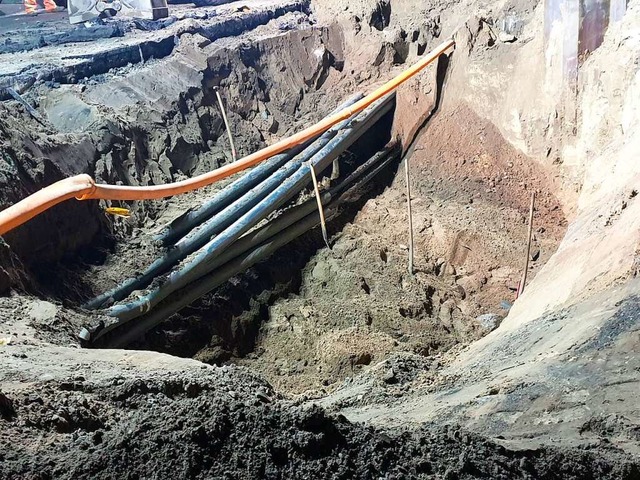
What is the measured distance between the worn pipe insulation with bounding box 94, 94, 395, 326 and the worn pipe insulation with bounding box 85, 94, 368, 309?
0.37 feet

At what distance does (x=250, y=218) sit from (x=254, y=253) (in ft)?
1.42

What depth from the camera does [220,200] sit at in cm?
631

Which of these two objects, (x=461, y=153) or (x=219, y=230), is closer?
(x=219, y=230)

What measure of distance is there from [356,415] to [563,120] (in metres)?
5.15

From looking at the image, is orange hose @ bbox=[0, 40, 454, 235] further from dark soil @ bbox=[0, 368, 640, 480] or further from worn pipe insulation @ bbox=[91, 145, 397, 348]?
dark soil @ bbox=[0, 368, 640, 480]

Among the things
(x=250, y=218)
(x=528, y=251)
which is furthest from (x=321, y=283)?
(x=528, y=251)

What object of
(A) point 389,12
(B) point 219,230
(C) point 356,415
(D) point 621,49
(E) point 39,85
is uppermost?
(A) point 389,12

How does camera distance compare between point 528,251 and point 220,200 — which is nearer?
point 528,251

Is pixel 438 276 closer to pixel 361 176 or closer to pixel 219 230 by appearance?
pixel 361 176

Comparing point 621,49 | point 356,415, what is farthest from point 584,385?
point 621,49

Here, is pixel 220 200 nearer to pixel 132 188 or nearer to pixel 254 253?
pixel 254 253

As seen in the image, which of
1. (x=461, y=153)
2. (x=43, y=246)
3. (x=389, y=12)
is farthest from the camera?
(x=389, y=12)

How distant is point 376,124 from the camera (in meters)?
8.55

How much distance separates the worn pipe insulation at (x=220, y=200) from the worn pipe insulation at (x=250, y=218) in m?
0.34
